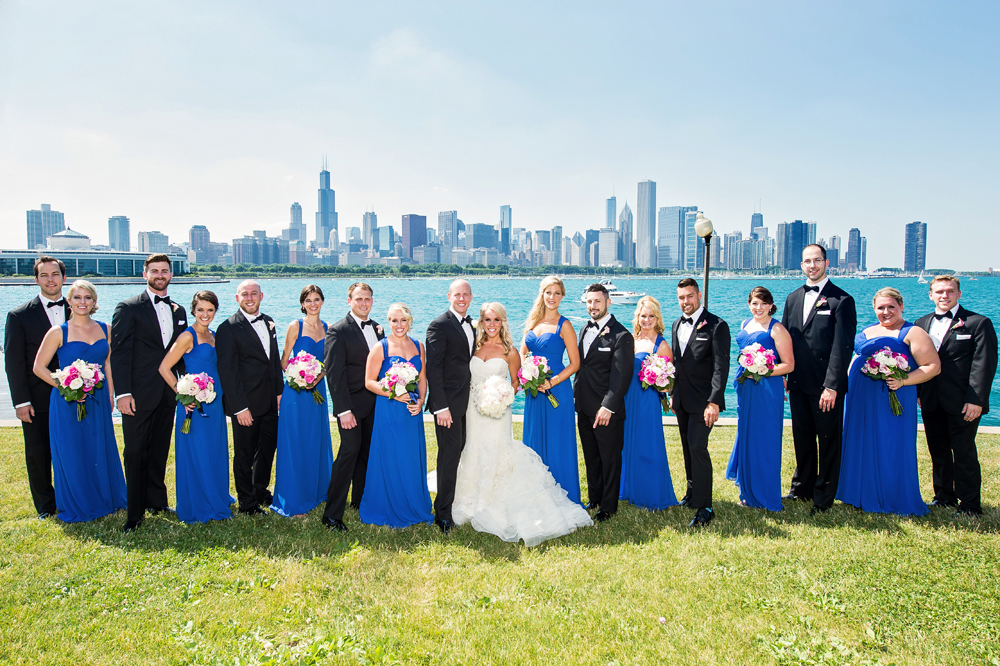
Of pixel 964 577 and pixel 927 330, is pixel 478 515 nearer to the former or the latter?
pixel 964 577

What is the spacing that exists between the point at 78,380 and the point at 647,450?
6406 mm

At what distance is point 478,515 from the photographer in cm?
634

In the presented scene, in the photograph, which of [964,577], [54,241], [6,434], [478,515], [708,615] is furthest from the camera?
[54,241]

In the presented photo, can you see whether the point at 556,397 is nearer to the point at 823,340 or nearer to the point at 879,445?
the point at 823,340

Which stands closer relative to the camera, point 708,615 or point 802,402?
point 708,615

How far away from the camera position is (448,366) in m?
6.43

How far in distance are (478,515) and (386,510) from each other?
3.41 feet

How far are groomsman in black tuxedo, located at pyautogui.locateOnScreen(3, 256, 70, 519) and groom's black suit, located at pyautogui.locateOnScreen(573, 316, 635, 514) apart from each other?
6105 mm

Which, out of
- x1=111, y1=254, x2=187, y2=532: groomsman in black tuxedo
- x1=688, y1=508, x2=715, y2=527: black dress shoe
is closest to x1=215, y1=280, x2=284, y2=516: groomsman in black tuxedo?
x1=111, y1=254, x2=187, y2=532: groomsman in black tuxedo

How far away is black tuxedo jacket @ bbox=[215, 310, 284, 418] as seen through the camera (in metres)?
6.54

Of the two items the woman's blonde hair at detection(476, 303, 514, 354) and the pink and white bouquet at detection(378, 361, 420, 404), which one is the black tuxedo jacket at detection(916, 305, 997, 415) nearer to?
the woman's blonde hair at detection(476, 303, 514, 354)

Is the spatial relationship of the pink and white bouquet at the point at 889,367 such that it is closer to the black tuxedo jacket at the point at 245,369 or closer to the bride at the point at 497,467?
the bride at the point at 497,467

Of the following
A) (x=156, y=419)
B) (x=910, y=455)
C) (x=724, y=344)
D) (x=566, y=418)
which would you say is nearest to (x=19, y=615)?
(x=156, y=419)

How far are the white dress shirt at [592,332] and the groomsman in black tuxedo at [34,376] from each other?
239 inches
